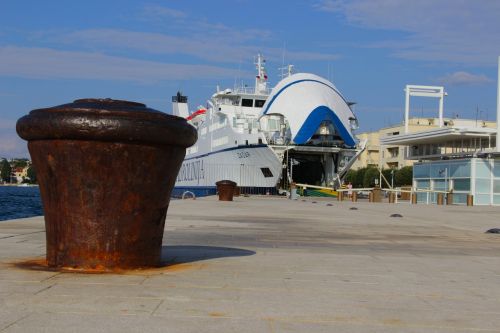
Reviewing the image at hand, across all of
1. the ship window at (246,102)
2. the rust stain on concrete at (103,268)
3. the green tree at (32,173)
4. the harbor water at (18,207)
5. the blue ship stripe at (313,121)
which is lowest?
the harbor water at (18,207)

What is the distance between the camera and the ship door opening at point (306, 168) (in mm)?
45875

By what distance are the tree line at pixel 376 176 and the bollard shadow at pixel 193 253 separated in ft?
233

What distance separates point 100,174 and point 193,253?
2.07 metres

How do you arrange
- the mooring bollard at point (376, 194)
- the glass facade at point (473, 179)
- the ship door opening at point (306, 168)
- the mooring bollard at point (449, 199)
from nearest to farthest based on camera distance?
the mooring bollard at point (376, 194), the glass facade at point (473, 179), the mooring bollard at point (449, 199), the ship door opening at point (306, 168)

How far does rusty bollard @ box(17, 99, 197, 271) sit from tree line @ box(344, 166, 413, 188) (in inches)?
2885

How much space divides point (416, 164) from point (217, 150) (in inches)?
631

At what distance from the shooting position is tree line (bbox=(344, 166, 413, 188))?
283 feet

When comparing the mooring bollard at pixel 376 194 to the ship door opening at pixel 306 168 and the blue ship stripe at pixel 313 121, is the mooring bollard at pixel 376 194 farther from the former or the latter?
the ship door opening at pixel 306 168

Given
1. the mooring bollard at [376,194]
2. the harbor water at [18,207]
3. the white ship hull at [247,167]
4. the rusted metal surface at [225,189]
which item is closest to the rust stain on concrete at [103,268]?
the harbor water at [18,207]

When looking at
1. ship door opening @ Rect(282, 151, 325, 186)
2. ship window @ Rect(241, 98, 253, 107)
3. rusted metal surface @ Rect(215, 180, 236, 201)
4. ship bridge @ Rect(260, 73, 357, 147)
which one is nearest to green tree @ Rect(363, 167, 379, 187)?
ship window @ Rect(241, 98, 253, 107)

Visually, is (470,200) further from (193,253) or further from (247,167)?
(193,253)

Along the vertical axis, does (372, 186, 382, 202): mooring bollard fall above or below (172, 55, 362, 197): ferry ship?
below

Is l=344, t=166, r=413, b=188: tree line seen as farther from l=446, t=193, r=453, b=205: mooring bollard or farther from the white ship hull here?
l=446, t=193, r=453, b=205: mooring bollard

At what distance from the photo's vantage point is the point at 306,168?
2034 inches
